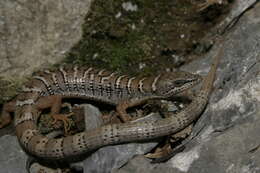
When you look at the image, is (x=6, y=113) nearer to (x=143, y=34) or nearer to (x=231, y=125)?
(x=143, y=34)

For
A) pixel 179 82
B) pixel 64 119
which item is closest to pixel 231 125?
pixel 179 82

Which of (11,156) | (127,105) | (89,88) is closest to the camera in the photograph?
(11,156)

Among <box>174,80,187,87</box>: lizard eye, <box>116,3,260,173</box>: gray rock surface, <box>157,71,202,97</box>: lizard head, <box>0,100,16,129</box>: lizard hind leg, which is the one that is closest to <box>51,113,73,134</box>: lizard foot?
<box>0,100,16,129</box>: lizard hind leg

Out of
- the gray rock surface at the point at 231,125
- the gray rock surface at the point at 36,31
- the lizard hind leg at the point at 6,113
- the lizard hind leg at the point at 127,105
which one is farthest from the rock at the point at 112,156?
the gray rock surface at the point at 36,31

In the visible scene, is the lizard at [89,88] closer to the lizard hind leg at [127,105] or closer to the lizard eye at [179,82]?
the lizard hind leg at [127,105]

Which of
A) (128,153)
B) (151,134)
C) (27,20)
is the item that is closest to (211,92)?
(151,134)

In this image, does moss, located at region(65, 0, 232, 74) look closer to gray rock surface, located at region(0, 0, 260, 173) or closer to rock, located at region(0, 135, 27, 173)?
gray rock surface, located at region(0, 0, 260, 173)

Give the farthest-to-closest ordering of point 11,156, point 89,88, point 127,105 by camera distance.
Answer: point 89,88
point 127,105
point 11,156
